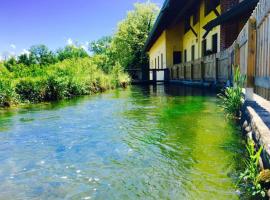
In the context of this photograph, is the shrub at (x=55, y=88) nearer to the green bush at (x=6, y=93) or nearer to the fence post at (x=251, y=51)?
the green bush at (x=6, y=93)

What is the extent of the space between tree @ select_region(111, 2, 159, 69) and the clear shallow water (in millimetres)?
31906

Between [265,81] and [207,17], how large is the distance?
1279 centimetres

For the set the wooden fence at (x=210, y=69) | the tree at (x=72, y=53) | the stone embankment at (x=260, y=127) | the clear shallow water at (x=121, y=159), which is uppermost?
the tree at (x=72, y=53)

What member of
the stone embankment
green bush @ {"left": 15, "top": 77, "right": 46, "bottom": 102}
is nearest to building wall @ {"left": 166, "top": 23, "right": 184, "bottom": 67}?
green bush @ {"left": 15, "top": 77, "right": 46, "bottom": 102}

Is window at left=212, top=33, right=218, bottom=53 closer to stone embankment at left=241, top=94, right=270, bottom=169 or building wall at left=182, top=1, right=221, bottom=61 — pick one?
building wall at left=182, top=1, right=221, bottom=61

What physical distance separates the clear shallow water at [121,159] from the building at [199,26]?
6.08 metres

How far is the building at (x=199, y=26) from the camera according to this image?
34.6 feet

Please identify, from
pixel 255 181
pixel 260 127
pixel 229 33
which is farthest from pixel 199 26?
pixel 255 181

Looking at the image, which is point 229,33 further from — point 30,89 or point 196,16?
point 30,89

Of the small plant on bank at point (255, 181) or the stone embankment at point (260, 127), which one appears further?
the stone embankment at point (260, 127)

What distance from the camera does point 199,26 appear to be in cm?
1728

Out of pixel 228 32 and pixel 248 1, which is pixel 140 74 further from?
pixel 248 1

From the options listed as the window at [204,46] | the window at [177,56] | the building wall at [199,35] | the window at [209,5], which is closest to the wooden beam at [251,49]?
the building wall at [199,35]

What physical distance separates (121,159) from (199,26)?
15.5 m
